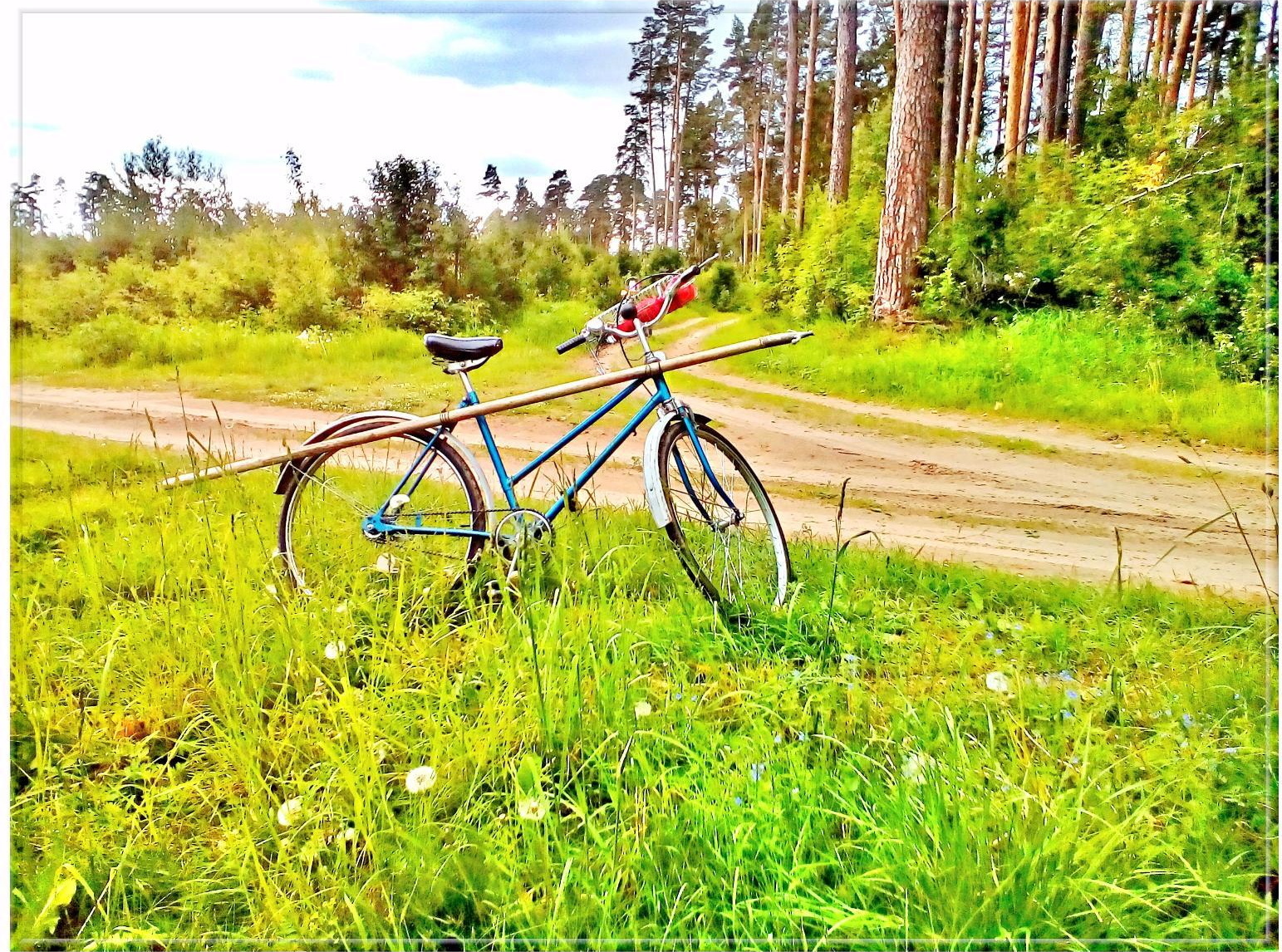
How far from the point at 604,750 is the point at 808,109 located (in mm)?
1441

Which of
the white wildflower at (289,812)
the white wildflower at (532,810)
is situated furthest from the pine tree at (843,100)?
the white wildflower at (289,812)

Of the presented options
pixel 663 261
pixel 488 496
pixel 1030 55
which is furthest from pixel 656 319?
pixel 1030 55

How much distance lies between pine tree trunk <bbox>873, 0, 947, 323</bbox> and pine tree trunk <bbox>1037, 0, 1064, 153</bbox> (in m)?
0.22

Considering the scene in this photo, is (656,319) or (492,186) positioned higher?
(492,186)

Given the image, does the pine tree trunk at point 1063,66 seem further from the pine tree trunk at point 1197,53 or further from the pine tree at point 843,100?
the pine tree at point 843,100

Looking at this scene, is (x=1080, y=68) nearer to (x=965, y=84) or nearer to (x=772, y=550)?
(x=965, y=84)

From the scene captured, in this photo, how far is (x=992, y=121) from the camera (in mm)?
1705

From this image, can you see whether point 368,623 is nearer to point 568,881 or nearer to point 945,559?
point 568,881

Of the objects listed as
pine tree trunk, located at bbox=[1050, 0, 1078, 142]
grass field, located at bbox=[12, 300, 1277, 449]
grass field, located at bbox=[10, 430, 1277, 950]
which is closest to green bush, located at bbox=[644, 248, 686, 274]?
grass field, located at bbox=[12, 300, 1277, 449]

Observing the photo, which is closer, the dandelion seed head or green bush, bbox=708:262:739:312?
the dandelion seed head

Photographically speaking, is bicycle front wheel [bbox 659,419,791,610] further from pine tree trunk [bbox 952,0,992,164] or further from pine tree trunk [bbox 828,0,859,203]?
pine tree trunk [bbox 952,0,992,164]

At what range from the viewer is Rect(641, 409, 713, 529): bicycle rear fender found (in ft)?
5.32

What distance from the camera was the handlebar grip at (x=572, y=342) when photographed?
5.63 ft

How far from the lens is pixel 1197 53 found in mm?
1566
